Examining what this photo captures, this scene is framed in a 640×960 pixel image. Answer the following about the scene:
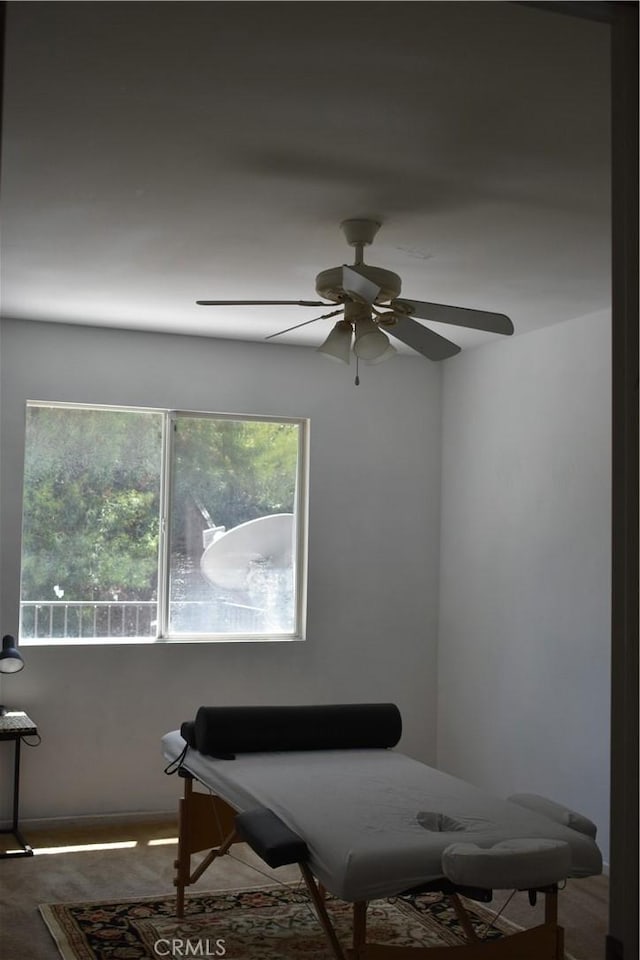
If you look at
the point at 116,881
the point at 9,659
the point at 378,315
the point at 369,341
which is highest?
the point at 378,315

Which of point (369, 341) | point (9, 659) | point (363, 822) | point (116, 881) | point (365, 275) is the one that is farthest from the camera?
point (9, 659)

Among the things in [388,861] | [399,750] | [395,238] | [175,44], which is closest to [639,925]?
[388,861]

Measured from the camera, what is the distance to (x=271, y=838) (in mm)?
2920

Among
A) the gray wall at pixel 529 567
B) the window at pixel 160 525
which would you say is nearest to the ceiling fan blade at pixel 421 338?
the gray wall at pixel 529 567

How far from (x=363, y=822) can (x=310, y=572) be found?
2.89 m

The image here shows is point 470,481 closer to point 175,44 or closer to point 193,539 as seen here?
point 193,539

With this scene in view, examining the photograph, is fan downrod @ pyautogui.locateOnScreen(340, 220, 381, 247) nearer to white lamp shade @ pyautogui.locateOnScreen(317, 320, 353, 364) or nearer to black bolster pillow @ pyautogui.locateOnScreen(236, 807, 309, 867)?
white lamp shade @ pyautogui.locateOnScreen(317, 320, 353, 364)

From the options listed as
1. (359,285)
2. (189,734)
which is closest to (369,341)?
(359,285)

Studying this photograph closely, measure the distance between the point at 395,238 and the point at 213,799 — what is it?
2351 mm

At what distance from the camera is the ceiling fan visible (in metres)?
3.40

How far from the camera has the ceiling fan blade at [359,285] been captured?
3041mm

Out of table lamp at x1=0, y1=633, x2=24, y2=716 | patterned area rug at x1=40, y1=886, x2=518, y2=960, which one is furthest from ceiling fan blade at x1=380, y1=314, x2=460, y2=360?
table lamp at x1=0, y1=633, x2=24, y2=716

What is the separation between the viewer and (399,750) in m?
5.97

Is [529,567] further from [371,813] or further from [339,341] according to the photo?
[371,813]
